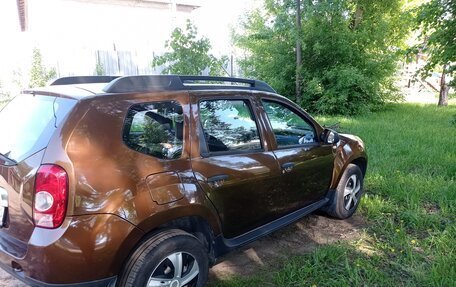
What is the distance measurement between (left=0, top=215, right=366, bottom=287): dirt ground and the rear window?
1269mm

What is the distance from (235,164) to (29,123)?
4.85 ft

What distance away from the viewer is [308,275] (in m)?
3.24

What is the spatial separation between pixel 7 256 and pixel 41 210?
0.45 metres

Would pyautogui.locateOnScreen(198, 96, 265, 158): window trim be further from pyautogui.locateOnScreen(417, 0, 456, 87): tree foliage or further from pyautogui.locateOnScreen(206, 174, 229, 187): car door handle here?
pyautogui.locateOnScreen(417, 0, 456, 87): tree foliage

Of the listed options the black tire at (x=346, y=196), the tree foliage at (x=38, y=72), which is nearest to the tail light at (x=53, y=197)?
the black tire at (x=346, y=196)

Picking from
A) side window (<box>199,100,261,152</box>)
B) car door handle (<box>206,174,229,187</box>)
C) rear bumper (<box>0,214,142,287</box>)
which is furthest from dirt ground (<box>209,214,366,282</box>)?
rear bumper (<box>0,214,142,287</box>)

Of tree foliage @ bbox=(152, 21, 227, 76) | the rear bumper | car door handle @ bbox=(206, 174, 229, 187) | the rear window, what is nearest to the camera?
the rear bumper

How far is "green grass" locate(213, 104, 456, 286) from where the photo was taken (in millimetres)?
3166

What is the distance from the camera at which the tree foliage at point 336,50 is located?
38.5 ft

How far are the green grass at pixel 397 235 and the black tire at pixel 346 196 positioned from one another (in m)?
0.25

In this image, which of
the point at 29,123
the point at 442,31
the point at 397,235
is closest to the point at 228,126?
the point at 29,123

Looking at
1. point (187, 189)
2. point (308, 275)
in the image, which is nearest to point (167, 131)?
point (187, 189)

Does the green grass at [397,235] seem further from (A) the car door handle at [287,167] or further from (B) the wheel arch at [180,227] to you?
(A) the car door handle at [287,167]

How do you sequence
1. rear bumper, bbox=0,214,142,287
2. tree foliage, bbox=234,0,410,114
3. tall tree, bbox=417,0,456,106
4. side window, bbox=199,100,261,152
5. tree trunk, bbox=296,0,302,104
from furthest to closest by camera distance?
tree foliage, bbox=234,0,410,114, tree trunk, bbox=296,0,302,104, tall tree, bbox=417,0,456,106, side window, bbox=199,100,261,152, rear bumper, bbox=0,214,142,287
